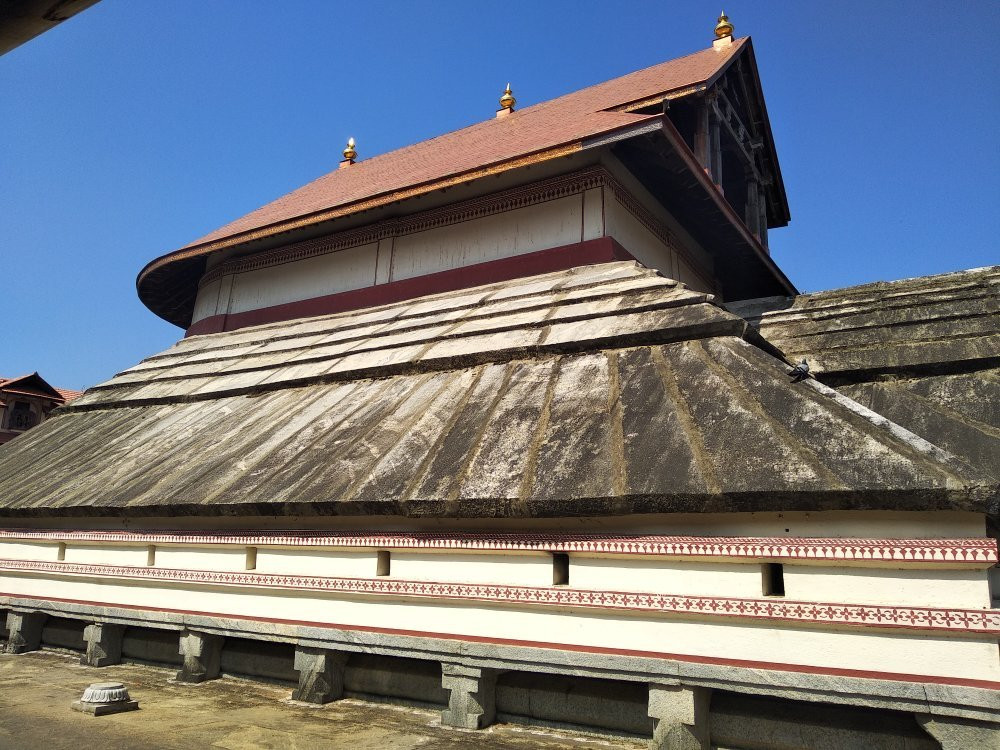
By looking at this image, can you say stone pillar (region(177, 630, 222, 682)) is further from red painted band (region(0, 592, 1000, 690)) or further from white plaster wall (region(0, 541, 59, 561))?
white plaster wall (region(0, 541, 59, 561))

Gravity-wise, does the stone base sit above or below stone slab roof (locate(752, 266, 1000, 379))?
below

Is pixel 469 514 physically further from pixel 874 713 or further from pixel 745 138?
pixel 745 138

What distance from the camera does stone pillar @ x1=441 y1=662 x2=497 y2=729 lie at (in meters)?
5.32

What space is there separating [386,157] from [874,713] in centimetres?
1648

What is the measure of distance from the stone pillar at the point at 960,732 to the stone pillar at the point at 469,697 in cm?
295

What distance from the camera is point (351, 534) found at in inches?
254

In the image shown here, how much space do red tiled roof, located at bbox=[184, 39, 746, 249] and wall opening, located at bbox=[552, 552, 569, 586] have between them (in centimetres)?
557

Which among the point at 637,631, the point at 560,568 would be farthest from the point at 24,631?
the point at 637,631

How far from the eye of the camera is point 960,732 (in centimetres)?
383

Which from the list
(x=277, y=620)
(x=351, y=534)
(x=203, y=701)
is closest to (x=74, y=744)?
(x=203, y=701)

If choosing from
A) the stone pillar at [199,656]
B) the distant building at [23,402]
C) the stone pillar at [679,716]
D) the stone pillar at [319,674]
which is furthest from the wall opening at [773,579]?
the distant building at [23,402]

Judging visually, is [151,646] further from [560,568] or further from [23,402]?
[23,402]

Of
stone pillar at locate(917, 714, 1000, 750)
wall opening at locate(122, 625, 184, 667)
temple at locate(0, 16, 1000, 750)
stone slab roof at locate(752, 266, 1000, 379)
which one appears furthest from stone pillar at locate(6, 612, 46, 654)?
stone slab roof at locate(752, 266, 1000, 379)

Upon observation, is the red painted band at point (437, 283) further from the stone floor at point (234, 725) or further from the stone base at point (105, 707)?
the stone base at point (105, 707)
